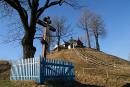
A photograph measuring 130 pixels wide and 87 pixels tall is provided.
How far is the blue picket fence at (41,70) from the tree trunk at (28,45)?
0.59 m

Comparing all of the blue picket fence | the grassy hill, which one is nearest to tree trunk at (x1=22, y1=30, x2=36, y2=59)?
the blue picket fence

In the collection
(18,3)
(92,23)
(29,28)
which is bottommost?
(29,28)

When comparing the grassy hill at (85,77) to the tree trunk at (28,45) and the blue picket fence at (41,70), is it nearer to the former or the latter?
the blue picket fence at (41,70)

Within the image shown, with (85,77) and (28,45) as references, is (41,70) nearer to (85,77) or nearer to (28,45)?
(28,45)

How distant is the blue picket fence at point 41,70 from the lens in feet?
64.4

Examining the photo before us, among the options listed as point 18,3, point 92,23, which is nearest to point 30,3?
point 18,3

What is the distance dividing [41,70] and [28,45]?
2.47 meters

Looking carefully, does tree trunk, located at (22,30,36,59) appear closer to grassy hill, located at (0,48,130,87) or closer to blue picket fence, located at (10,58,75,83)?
blue picket fence, located at (10,58,75,83)

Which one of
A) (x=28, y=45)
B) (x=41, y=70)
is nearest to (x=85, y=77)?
(x=28, y=45)

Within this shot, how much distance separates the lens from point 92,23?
8581 cm

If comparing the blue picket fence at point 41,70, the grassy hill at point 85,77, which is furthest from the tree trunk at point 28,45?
the grassy hill at point 85,77

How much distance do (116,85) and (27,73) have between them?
9.95 meters

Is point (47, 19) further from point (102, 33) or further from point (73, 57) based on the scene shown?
point (102, 33)

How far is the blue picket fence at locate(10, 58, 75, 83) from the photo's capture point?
19625 mm
